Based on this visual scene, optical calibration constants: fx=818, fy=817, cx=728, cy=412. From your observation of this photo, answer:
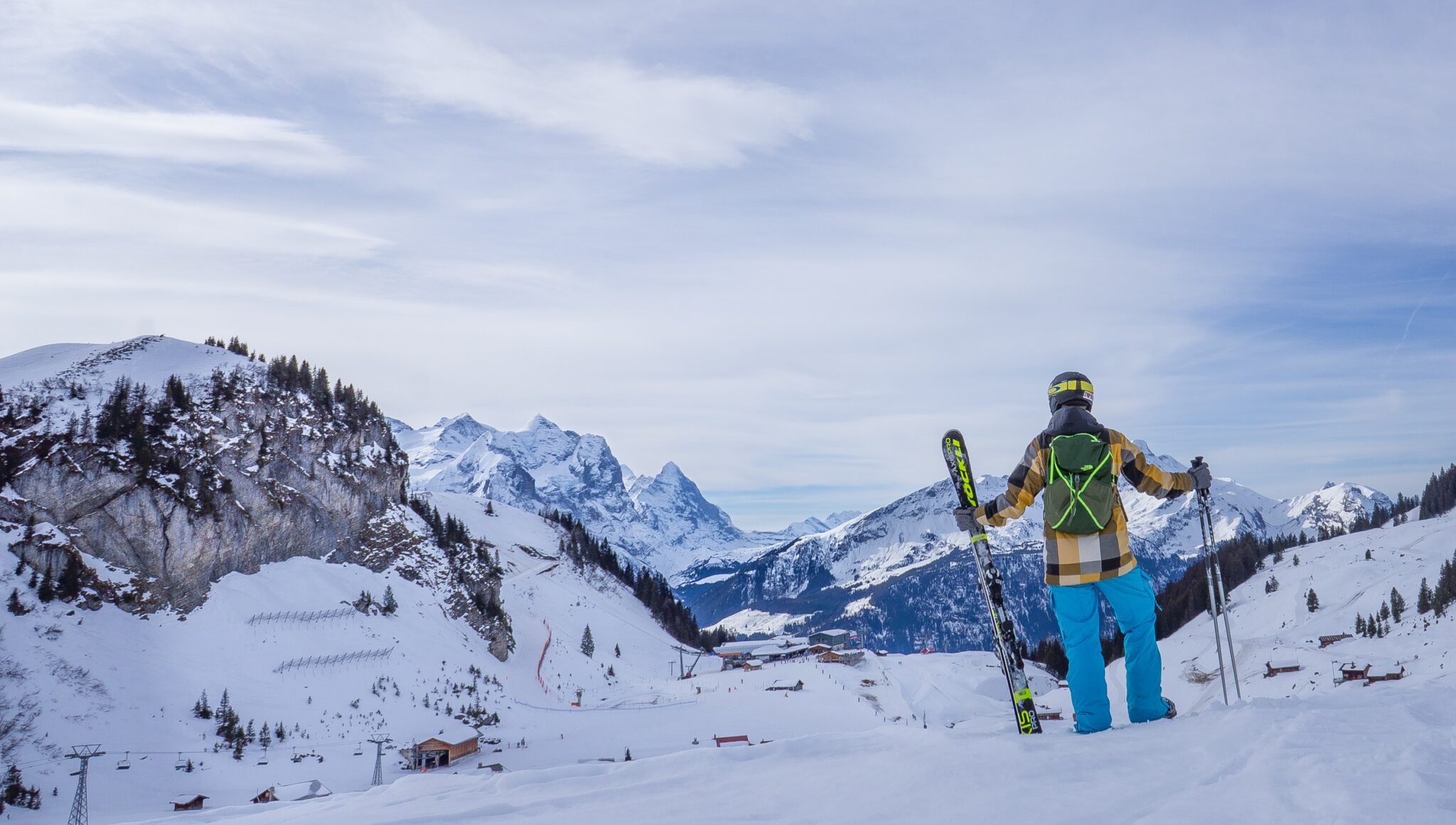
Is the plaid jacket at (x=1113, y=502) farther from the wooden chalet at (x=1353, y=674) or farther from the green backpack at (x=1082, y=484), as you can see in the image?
the wooden chalet at (x=1353, y=674)

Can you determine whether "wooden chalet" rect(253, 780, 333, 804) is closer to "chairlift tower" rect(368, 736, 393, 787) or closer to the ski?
"chairlift tower" rect(368, 736, 393, 787)

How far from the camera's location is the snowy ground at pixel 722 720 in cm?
567

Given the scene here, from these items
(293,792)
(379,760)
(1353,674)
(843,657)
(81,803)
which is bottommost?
(843,657)

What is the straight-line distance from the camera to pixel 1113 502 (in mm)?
9281

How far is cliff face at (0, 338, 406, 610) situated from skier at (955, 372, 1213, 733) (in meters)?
57.5

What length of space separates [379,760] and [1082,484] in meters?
37.1

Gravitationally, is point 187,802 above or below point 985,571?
below

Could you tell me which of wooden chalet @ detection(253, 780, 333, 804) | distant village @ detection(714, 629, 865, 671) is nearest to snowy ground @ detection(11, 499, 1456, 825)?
distant village @ detection(714, 629, 865, 671)

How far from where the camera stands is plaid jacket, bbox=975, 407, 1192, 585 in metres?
9.12

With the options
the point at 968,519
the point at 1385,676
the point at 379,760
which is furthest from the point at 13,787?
the point at 1385,676

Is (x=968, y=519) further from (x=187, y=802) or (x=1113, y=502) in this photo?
(x=187, y=802)

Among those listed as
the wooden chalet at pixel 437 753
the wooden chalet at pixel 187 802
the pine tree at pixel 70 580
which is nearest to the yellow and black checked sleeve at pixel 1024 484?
the wooden chalet at pixel 187 802

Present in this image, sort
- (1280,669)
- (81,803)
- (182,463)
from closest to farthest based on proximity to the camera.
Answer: (81,803) → (182,463) → (1280,669)

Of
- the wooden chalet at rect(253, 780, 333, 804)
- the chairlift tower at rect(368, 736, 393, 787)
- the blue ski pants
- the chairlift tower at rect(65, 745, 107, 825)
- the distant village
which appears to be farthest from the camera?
the distant village
